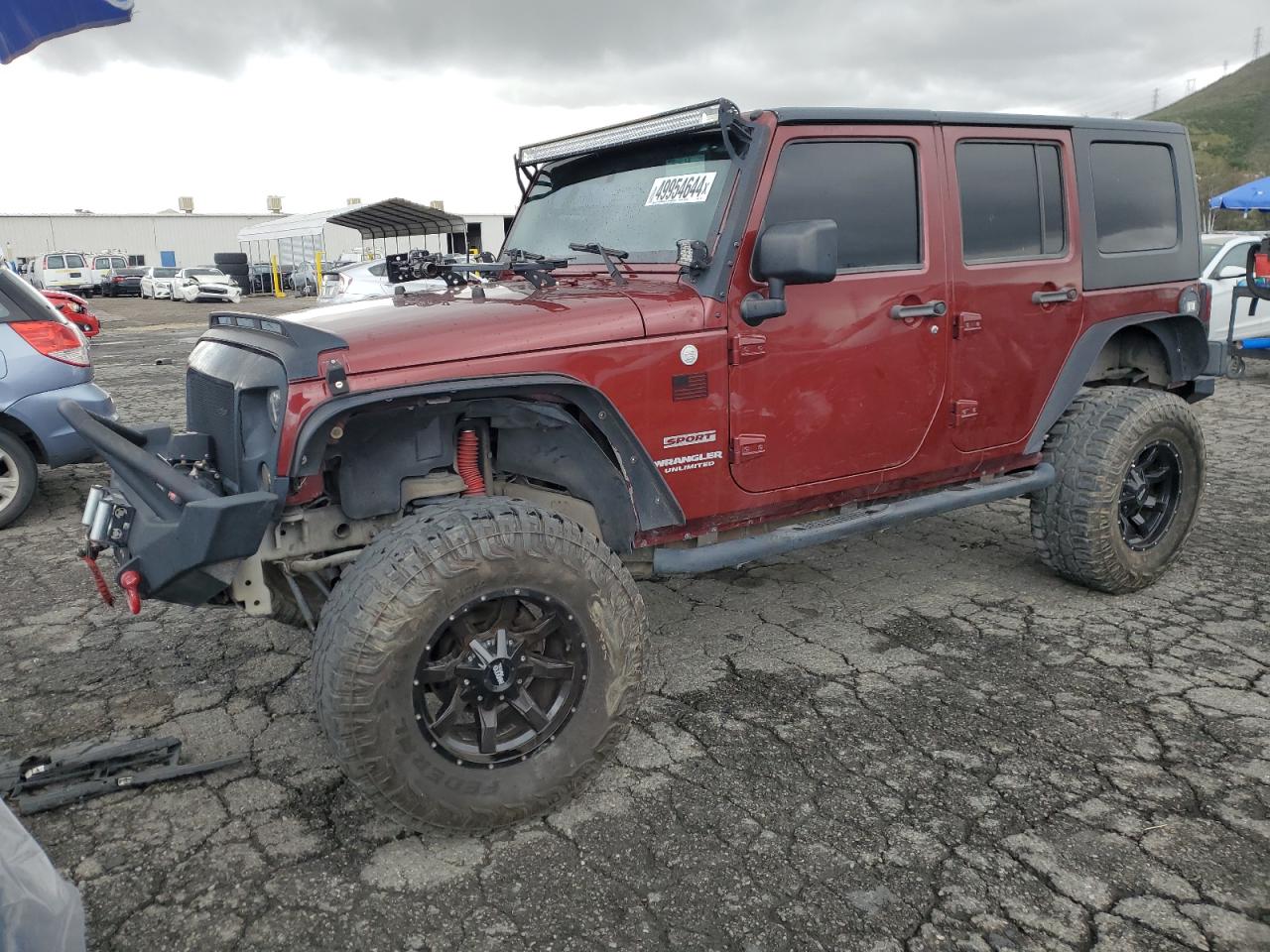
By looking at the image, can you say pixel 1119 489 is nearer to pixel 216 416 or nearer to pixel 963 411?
pixel 963 411

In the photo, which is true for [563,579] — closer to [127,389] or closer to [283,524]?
[283,524]

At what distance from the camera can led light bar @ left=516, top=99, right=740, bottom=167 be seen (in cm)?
321

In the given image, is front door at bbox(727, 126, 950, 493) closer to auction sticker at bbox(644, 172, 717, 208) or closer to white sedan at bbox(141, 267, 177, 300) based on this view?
auction sticker at bbox(644, 172, 717, 208)

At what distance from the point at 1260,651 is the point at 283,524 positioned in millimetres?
3790

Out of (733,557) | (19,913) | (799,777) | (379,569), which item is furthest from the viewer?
(733,557)

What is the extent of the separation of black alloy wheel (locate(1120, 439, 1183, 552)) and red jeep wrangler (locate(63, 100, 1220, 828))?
0.02 m

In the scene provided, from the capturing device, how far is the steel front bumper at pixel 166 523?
2549 millimetres

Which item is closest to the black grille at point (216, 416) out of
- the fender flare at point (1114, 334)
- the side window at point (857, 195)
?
the side window at point (857, 195)

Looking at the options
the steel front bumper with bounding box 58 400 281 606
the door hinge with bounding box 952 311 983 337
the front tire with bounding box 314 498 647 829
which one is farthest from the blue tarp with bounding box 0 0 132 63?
the door hinge with bounding box 952 311 983 337

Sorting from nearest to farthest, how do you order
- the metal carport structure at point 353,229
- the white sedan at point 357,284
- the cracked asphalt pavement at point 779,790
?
the cracked asphalt pavement at point 779,790 → the white sedan at point 357,284 → the metal carport structure at point 353,229

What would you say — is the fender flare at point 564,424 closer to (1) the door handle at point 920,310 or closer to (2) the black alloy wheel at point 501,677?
(2) the black alloy wheel at point 501,677

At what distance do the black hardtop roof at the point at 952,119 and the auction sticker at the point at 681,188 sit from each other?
12.7 inches

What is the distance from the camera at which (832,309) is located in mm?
3406

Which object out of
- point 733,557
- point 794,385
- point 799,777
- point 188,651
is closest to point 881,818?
point 799,777
